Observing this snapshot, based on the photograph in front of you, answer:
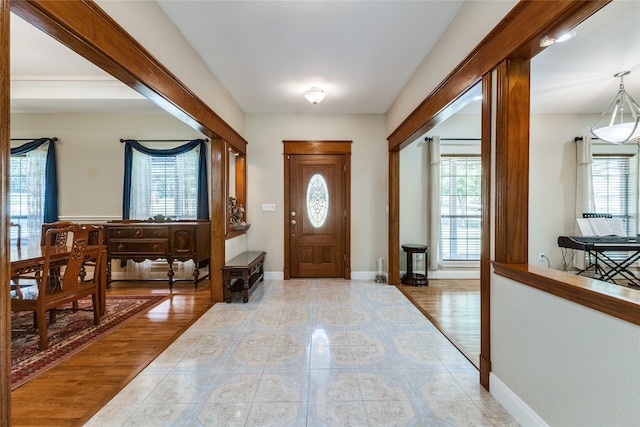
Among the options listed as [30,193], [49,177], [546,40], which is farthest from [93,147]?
[546,40]

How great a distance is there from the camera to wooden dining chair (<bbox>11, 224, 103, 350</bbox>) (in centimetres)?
242

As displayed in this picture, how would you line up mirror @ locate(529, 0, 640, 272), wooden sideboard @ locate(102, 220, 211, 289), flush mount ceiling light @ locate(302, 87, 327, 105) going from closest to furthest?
1. flush mount ceiling light @ locate(302, 87, 327, 105)
2. wooden sideboard @ locate(102, 220, 211, 289)
3. mirror @ locate(529, 0, 640, 272)

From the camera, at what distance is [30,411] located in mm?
1711

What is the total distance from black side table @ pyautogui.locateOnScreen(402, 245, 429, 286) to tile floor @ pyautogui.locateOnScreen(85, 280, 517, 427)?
54.4 inches

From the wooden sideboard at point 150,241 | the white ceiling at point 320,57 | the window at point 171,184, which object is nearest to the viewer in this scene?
the white ceiling at point 320,57

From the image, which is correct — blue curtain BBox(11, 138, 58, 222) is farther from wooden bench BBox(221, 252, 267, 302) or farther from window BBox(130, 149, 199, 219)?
wooden bench BBox(221, 252, 267, 302)

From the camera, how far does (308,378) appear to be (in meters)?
2.02

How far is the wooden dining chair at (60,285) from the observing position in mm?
2422

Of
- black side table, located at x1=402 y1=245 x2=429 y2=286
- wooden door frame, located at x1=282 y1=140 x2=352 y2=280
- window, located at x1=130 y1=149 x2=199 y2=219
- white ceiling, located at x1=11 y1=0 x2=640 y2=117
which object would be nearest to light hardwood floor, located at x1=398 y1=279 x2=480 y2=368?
black side table, located at x1=402 y1=245 x2=429 y2=286

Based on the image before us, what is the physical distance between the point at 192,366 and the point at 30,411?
90 cm

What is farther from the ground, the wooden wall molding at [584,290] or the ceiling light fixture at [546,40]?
the ceiling light fixture at [546,40]

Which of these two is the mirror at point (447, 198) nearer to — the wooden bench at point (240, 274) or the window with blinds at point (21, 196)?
the wooden bench at point (240, 274)

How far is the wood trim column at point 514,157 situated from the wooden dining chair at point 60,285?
141 inches

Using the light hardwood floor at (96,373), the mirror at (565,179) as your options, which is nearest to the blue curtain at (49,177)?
the light hardwood floor at (96,373)
